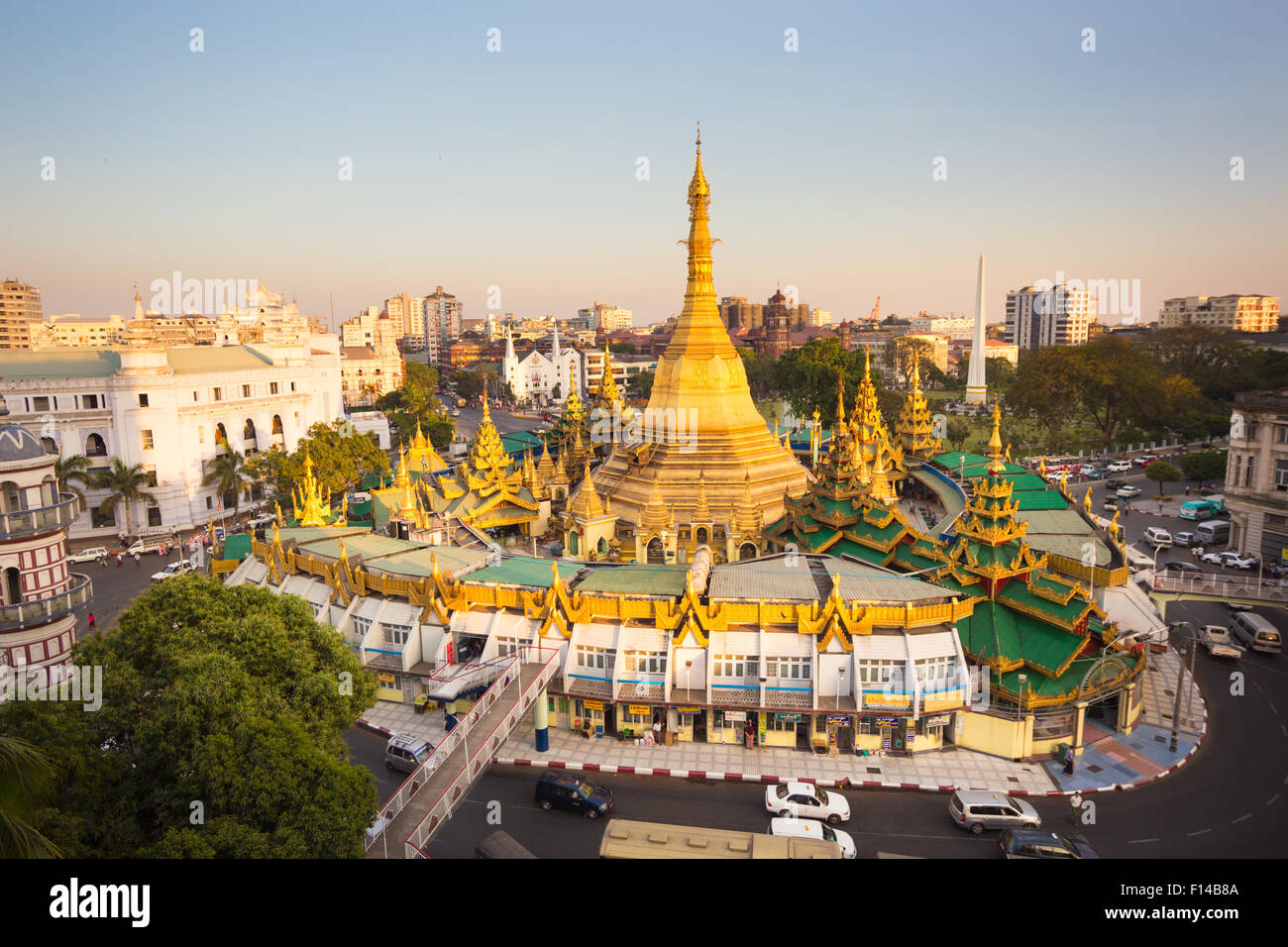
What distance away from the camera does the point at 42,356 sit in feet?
204

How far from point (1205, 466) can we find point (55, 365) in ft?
308

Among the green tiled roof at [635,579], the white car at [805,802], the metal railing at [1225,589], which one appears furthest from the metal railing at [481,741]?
the metal railing at [1225,589]

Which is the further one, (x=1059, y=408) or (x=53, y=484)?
(x=1059, y=408)

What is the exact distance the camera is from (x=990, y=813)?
2203 cm

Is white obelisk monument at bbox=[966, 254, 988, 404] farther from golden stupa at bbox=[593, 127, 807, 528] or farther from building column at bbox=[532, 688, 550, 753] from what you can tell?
building column at bbox=[532, 688, 550, 753]

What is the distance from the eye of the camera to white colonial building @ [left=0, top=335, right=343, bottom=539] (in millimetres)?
57969

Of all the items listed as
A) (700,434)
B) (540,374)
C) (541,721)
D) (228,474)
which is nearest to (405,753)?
(541,721)

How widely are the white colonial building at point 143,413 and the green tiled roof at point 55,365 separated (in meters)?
0.07

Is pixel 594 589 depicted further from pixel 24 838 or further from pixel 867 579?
pixel 24 838

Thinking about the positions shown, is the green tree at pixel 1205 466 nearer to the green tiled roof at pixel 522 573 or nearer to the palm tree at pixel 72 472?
the green tiled roof at pixel 522 573

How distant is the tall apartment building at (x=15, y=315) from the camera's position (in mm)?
172000
